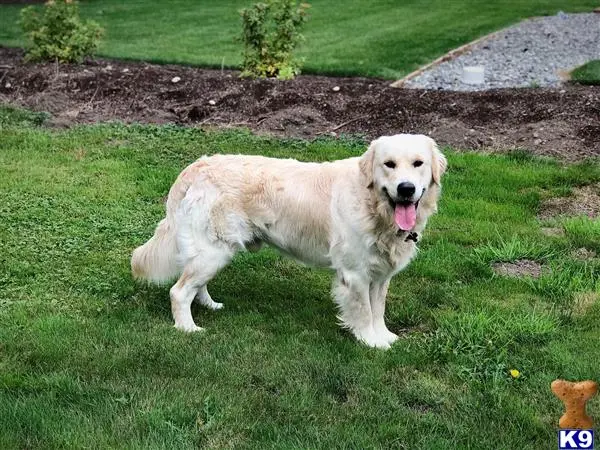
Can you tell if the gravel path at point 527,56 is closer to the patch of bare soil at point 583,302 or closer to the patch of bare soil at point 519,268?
the patch of bare soil at point 519,268

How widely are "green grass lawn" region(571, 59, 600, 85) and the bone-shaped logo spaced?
7.57 meters

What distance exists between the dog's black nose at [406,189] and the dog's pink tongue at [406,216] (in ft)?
0.41

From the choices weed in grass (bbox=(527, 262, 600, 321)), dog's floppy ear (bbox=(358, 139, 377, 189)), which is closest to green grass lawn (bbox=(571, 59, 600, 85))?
weed in grass (bbox=(527, 262, 600, 321))

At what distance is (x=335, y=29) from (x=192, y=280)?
12079 millimetres

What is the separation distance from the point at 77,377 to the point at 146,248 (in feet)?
3.64

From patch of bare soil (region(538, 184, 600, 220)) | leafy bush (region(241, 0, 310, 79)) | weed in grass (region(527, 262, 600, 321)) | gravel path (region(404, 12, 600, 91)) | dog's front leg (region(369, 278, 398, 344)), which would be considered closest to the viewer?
dog's front leg (region(369, 278, 398, 344))

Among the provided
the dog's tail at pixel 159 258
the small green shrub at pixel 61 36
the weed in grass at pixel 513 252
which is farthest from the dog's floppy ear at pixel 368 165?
the small green shrub at pixel 61 36

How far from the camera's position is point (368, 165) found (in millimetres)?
4152

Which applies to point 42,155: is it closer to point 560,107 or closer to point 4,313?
point 4,313

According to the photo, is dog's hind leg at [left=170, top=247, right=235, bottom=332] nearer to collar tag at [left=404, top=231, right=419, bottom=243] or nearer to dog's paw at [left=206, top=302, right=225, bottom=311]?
dog's paw at [left=206, top=302, right=225, bottom=311]

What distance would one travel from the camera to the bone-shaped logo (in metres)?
2.96

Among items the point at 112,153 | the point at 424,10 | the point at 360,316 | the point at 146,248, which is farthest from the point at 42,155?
the point at 424,10

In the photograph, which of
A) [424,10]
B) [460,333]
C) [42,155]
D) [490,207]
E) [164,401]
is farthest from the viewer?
[424,10]

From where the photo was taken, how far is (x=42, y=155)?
7594mm
